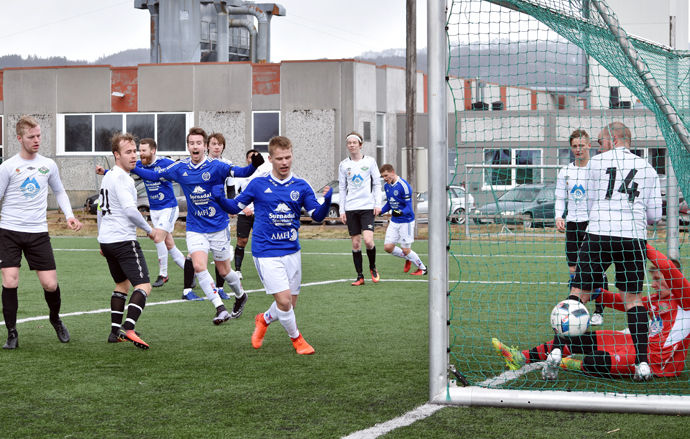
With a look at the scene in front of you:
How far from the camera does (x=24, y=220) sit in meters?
7.08

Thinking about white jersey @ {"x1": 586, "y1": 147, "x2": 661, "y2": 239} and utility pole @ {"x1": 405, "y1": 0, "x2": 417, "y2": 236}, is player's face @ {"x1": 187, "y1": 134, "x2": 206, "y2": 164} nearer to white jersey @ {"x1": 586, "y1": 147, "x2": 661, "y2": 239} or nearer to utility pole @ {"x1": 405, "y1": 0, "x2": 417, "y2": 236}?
white jersey @ {"x1": 586, "y1": 147, "x2": 661, "y2": 239}

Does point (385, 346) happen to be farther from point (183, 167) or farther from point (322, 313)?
point (183, 167)

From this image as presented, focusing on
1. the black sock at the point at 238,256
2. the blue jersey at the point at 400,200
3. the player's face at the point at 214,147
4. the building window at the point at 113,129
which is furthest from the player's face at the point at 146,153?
the building window at the point at 113,129

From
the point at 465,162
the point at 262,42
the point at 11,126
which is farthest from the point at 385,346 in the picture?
the point at 262,42

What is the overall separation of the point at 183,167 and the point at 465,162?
11.2ft

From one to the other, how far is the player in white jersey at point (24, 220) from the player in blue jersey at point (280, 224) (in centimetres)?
153

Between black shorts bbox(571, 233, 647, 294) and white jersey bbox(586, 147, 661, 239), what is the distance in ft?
0.25

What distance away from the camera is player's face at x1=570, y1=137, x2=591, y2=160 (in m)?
7.80

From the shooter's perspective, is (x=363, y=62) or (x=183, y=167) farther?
(x=363, y=62)

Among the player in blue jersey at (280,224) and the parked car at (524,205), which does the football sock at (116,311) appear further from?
the parked car at (524,205)

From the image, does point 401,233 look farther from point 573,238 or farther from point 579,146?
point 579,146

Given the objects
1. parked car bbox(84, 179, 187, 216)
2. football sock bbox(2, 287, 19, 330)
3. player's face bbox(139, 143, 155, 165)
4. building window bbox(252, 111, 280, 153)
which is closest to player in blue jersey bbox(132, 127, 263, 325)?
football sock bbox(2, 287, 19, 330)

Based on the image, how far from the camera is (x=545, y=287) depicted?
11805 mm

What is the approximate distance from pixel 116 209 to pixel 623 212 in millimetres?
4126
